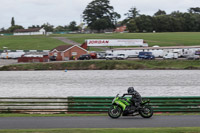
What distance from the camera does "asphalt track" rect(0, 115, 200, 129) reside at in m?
15.4

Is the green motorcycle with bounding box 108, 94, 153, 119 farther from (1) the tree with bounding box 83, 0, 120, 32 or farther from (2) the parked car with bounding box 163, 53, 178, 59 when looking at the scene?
(1) the tree with bounding box 83, 0, 120, 32

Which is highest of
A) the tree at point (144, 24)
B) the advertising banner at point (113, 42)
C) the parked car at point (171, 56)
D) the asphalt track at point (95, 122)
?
the tree at point (144, 24)

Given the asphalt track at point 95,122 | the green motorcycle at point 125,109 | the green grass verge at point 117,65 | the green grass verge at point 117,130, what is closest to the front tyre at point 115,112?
the green motorcycle at point 125,109

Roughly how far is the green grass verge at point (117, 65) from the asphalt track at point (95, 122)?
4496 centimetres

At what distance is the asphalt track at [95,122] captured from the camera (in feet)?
50.5

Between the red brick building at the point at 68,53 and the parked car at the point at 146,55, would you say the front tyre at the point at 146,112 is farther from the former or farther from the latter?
the red brick building at the point at 68,53

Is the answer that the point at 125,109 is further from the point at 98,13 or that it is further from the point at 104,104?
the point at 98,13

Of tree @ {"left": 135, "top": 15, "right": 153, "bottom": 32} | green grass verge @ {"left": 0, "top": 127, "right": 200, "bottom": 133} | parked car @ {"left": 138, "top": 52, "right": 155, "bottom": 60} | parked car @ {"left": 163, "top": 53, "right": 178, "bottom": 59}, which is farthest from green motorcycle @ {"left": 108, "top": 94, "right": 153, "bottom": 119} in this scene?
tree @ {"left": 135, "top": 15, "right": 153, "bottom": 32}

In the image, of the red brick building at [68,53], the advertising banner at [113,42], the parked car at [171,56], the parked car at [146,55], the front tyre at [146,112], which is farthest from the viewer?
the advertising banner at [113,42]

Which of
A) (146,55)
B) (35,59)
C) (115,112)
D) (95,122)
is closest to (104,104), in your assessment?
(115,112)

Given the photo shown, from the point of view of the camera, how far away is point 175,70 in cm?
6078

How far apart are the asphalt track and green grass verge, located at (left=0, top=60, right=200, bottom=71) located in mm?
44958

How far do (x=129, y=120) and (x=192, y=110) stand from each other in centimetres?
479

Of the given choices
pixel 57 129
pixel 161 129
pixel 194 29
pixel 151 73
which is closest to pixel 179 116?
pixel 161 129
